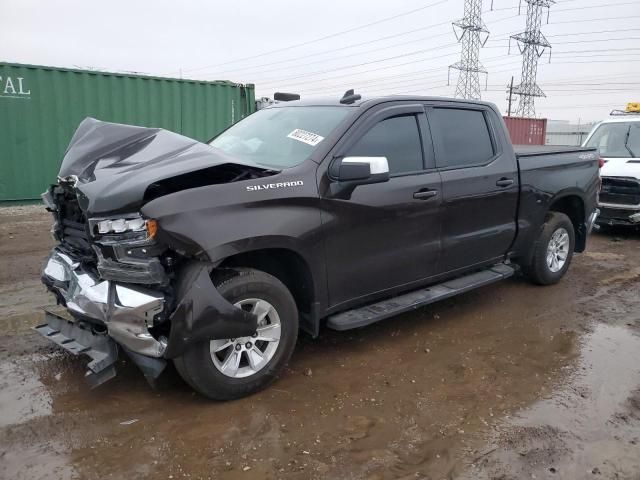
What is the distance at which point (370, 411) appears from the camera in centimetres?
323

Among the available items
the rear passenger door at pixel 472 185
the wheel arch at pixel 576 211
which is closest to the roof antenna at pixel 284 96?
the rear passenger door at pixel 472 185

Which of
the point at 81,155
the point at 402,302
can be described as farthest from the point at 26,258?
the point at 402,302

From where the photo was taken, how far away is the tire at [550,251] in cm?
555

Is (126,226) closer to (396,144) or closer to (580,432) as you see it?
(396,144)

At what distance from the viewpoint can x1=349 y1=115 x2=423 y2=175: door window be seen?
12.7ft

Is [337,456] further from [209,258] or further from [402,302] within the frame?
[402,302]

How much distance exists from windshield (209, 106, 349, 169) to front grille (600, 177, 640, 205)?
636 centimetres

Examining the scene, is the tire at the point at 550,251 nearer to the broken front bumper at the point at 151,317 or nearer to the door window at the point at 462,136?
the door window at the point at 462,136

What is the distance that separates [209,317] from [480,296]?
355 cm

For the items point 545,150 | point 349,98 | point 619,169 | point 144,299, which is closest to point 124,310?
point 144,299

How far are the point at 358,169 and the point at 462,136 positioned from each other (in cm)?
163

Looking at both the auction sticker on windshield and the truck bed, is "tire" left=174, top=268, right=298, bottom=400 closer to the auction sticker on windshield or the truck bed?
the auction sticker on windshield

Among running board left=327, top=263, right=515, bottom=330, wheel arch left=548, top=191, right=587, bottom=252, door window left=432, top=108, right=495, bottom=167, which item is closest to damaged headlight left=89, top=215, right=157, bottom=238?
running board left=327, top=263, right=515, bottom=330

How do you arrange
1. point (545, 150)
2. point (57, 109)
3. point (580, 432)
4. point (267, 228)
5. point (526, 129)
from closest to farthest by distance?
point (580, 432)
point (267, 228)
point (545, 150)
point (57, 109)
point (526, 129)
